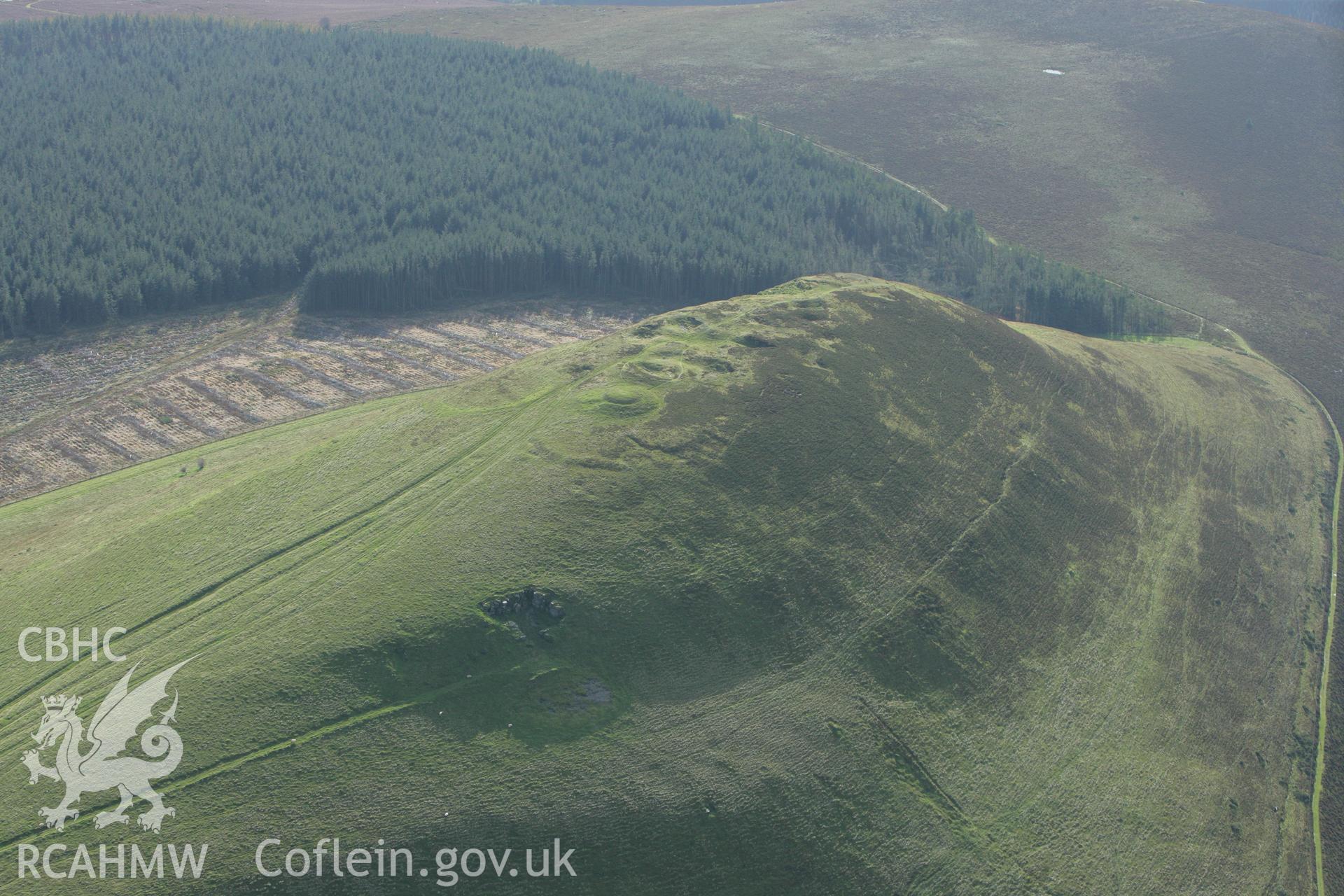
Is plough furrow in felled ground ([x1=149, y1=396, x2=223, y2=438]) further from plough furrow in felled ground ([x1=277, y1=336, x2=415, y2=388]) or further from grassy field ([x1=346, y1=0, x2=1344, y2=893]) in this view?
grassy field ([x1=346, y1=0, x2=1344, y2=893])

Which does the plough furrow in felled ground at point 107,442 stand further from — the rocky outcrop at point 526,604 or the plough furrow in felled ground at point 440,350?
the rocky outcrop at point 526,604

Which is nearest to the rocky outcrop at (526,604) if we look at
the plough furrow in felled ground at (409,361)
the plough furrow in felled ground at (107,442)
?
the plough furrow in felled ground at (107,442)

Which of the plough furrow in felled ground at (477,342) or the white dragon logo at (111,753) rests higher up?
the white dragon logo at (111,753)

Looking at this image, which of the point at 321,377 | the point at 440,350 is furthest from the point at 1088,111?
the point at 321,377

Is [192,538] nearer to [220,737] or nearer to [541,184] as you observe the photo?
[220,737]

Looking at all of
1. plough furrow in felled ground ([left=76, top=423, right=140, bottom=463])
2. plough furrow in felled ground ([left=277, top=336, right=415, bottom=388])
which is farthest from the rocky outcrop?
plough furrow in felled ground ([left=277, top=336, right=415, bottom=388])

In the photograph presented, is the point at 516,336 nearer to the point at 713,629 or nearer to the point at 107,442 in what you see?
the point at 107,442
